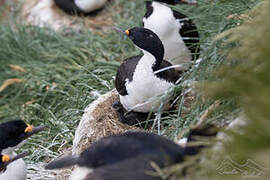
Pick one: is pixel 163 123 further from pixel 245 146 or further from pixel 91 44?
pixel 91 44

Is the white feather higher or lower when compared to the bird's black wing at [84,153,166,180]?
lower

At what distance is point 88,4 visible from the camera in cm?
729

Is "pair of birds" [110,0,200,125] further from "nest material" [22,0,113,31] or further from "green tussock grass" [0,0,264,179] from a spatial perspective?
"nest material" [22,0,113,31]

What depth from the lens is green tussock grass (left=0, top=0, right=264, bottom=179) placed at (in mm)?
3275

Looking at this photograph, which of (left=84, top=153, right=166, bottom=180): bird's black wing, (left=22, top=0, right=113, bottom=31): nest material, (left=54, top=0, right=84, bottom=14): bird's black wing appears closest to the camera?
(left=84, top=153, right=166, bottom=180): bird's black wing

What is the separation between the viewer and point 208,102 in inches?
120

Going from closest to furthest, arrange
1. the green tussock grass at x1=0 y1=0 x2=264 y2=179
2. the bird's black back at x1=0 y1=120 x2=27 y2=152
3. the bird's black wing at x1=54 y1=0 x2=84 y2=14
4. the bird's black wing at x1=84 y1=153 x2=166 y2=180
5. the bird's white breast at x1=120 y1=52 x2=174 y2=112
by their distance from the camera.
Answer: the bird's black wing at x1=84 y1=153 x2=166 y2=180 < the green tussock grass at x1=0 y1=0 x2=264 y2=179 < the bird's black back at x1=0 y1=120 x2=27 y2=152 < the bird's white breast at x1=120 y1=52 x2=174 y2=112 < the bird's black wing at x1=54 y1=0 x2=84 y2=14

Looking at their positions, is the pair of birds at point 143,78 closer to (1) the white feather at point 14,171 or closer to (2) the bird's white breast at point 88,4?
(1) the white feather at point 14,171

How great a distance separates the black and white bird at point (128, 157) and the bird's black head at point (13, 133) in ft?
3.01

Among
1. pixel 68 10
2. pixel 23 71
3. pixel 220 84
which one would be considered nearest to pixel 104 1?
pixel 68 10

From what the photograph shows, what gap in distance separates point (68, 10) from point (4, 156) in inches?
177

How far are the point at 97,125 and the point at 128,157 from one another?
138 cm

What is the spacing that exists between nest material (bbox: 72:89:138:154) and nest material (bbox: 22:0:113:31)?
10.6 ft

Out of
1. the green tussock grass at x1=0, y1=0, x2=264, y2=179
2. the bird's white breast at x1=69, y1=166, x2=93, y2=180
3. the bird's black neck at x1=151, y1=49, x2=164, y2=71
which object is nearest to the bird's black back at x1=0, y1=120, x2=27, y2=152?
the green tussock grass at x1=0, y1=0, x2=264, y2=179
